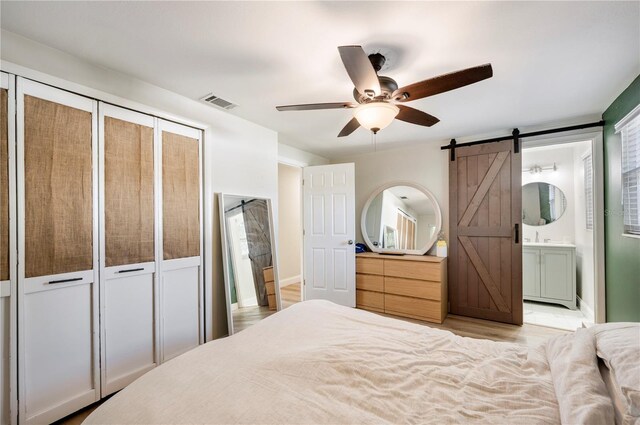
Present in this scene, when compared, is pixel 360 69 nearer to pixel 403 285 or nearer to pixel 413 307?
pixel 403 285

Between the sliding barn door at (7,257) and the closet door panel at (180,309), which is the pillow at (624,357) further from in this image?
the sliding barn door at (7,257)

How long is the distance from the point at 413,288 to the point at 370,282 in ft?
1.94

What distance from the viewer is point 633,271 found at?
2.24 m

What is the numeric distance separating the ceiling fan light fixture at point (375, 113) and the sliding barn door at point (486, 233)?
2.35 meters

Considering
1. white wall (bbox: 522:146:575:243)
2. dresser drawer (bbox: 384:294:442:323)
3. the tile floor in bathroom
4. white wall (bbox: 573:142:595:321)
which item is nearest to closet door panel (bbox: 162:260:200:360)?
dresser drawer (bbox: 384:294:442:323)

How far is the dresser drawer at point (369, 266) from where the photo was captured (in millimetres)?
3811

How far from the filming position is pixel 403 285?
11.9 ft


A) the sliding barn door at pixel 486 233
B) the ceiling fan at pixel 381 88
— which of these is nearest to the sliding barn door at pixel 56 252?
the ceiling fan at pixel 381 88

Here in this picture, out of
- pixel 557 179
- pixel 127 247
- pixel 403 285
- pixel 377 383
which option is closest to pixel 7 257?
pixel 127 247

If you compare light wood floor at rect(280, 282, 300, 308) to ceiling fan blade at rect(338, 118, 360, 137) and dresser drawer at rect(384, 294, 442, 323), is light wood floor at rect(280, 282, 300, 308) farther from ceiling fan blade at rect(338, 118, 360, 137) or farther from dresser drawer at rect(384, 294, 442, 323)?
ceiling fan blade at rect(338, 118, 360, 137)

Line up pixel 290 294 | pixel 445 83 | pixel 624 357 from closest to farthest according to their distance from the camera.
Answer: pixel 624 357 < pixel 445 83 < pixel 290 294

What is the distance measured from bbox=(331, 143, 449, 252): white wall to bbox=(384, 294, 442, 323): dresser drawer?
1.01 meters

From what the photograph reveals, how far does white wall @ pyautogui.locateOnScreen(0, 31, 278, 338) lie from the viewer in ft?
5.72

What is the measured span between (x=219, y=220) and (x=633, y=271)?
A: 361 cm
